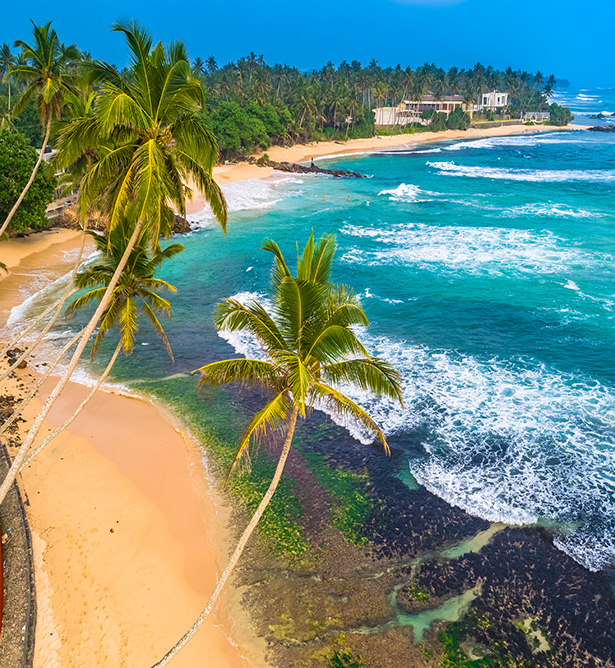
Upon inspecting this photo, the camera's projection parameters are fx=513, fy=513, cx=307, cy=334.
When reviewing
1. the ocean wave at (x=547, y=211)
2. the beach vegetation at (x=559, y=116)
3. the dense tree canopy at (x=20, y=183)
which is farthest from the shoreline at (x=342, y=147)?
the ocean wave at (x=547, y=211)

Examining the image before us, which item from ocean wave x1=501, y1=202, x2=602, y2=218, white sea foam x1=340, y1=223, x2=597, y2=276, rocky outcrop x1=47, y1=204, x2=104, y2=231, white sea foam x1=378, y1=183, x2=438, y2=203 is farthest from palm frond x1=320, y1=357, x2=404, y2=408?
A: white sea foam x1=378, y1=183, x2=438, y2=203

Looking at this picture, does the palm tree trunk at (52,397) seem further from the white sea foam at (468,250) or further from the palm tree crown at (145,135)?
the white sea foam at (468,250)

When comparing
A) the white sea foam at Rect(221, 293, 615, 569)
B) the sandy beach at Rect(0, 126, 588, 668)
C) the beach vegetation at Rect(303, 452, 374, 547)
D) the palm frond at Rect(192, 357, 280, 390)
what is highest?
the palm frond at Rect(192, 357, 280, 390)

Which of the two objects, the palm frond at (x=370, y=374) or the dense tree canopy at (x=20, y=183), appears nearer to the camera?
the palm frond at (x=370, y=374)

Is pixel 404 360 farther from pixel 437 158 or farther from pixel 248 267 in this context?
pixel 437 158

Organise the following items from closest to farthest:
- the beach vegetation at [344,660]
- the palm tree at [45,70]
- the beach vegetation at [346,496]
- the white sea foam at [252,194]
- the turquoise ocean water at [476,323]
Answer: the beach vegetation at [344,660], the beach vegetation at [346,496], the turquoise ocean water at [476,323], the palm tree at [45,70], the white sea foam at [252,194]

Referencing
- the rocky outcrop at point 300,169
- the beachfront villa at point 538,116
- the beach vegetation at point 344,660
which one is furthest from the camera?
the beachfront villa at point 538,116

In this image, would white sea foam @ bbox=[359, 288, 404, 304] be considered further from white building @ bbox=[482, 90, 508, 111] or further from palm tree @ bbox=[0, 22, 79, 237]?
white building @ bbox=[482, 90, 508, 111]
